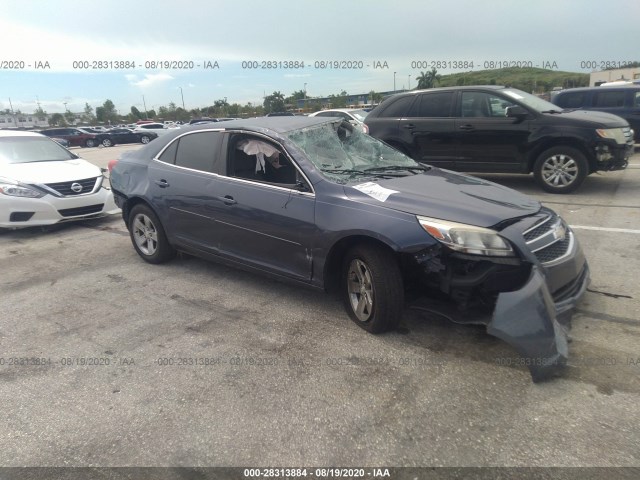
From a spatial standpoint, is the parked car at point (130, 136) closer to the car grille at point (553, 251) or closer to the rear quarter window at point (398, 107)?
the rear quarter window at point (398, 107)

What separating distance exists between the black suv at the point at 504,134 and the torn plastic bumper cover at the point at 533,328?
554cm

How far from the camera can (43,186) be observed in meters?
6.90

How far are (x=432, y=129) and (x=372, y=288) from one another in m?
5.90

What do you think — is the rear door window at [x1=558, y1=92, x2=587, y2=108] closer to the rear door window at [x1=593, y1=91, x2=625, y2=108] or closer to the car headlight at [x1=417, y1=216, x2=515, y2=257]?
the rear door window at [x1=593, y1=91, x2=625, y2=108]

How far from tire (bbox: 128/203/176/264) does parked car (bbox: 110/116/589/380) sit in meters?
0.04

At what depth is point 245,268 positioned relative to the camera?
4.34 meters

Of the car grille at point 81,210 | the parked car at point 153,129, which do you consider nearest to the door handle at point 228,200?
the car grille at point 81,210

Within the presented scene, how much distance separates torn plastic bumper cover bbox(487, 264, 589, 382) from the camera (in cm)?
286

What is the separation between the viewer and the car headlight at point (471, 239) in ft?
10.2

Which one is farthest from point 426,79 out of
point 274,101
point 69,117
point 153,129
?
point 69,117

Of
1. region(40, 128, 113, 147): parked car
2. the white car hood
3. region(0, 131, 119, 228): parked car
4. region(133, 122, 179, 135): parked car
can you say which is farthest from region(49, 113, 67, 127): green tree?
the white car hood

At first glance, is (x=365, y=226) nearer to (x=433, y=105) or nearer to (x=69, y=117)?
(x=433, y=105)

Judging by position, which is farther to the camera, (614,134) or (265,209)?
(614,134)

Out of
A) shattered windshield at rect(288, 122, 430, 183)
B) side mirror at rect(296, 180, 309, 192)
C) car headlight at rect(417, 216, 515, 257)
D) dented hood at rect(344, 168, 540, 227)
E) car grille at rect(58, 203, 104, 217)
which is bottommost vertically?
car grille at rect(58, 203, 104, 217)
